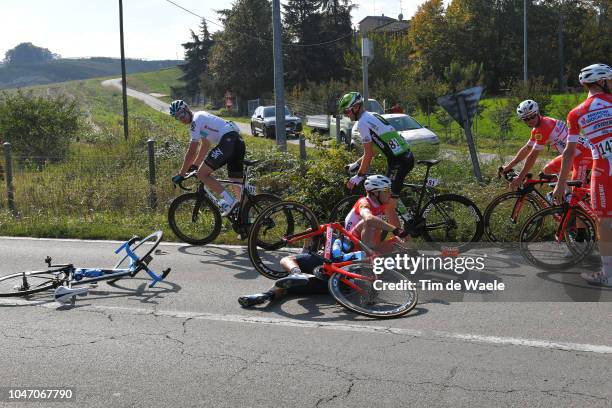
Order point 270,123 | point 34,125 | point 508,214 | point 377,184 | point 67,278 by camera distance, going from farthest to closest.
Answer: point 270,123
point 34,125
point 508,214
point 67,278
point 377,184

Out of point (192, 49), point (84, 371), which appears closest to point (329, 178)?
point (84, 371)

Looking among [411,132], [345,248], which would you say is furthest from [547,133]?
[411,132]

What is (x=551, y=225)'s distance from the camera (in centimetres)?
746

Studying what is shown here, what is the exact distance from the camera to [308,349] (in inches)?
218

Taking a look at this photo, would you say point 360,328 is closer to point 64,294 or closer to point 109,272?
point 109,272

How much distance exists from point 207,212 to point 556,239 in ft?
16.0

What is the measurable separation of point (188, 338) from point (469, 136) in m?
7.50

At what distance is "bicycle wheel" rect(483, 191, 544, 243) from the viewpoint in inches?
334

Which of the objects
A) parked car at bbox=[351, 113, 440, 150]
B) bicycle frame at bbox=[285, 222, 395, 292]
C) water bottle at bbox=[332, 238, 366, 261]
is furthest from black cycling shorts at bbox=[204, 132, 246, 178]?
parked car at bbox=[351, 113, 440, 150]

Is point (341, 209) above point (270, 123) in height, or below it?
below

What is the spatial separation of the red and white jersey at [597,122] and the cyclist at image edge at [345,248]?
6.64ft

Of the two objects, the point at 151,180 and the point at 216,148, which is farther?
the point at 151,180

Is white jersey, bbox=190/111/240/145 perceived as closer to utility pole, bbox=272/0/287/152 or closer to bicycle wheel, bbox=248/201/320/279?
bicycle wheel, bbox=248/201/320/279

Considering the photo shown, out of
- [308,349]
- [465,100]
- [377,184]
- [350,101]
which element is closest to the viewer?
[308,349]
